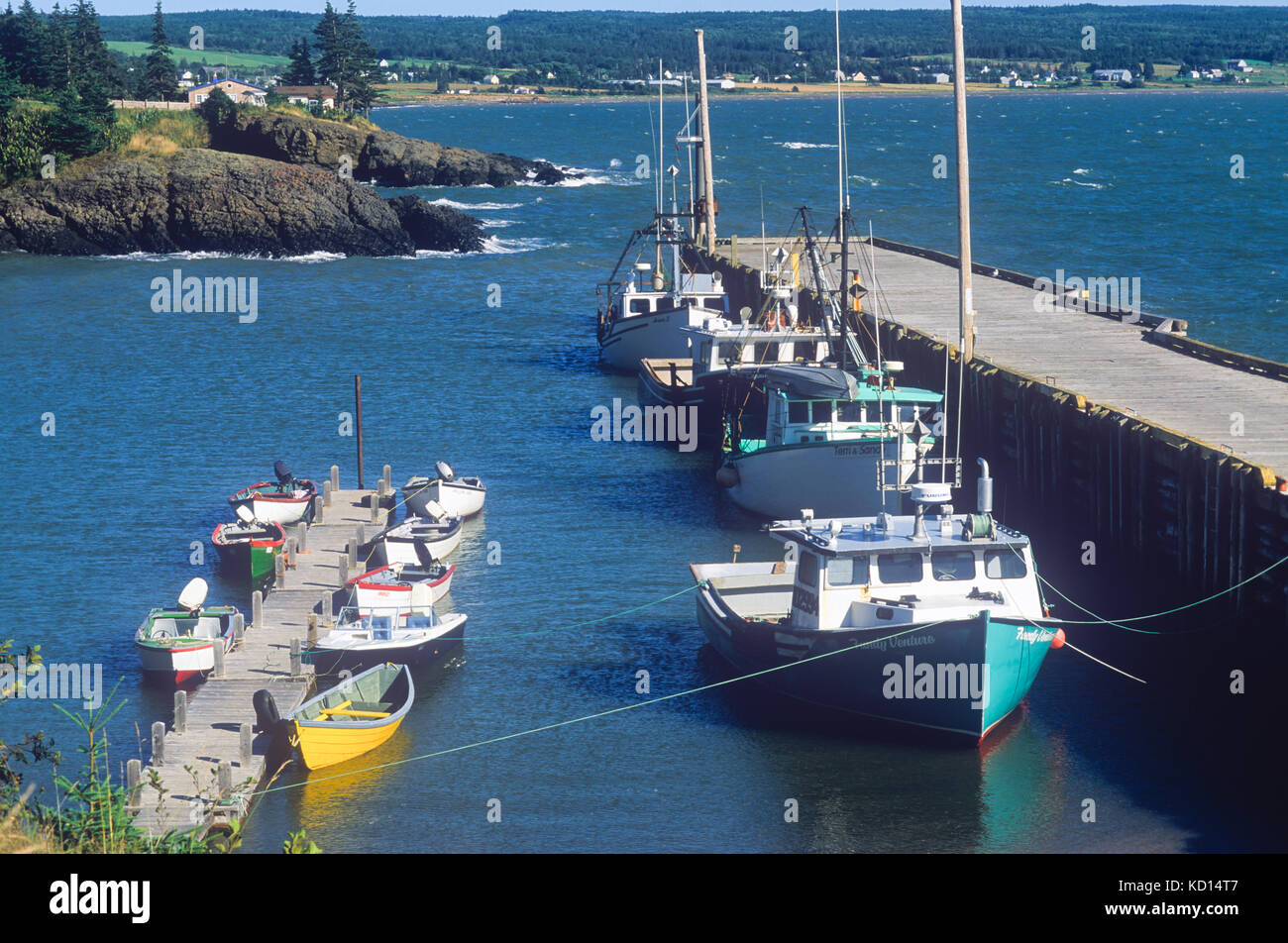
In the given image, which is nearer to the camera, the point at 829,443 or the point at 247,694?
the point at 247,694

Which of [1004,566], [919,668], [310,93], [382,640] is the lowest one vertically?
[382,640]

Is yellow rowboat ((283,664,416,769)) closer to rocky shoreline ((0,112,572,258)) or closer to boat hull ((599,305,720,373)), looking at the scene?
boat hull ((599,305,720,373))

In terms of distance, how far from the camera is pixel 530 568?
33.8 metres

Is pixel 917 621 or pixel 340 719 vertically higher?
pixel 917 621

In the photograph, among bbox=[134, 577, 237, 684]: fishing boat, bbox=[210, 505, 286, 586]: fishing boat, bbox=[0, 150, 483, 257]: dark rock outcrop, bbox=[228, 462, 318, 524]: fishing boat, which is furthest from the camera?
bbox=[0, 150, 483, 257]: dark rock outcrop

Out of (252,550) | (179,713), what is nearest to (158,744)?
(179,713)

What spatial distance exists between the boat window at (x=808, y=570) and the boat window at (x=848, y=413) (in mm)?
10815

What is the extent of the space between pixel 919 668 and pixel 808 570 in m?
2.42

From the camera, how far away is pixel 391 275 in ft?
268

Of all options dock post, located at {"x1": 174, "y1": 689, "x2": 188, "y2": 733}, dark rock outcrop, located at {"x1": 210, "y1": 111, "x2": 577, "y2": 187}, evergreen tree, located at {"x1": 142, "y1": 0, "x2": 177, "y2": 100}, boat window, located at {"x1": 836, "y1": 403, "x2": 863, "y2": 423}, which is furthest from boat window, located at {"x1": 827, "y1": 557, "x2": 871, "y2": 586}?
evergreen tree, located at {"x1": 142, "y1": 0, "x2": 177, "y2": 100}

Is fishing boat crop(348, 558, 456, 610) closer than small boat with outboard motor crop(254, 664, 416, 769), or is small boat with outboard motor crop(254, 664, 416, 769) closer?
small boat with outboard motor crop(254, 664, 416, 769)

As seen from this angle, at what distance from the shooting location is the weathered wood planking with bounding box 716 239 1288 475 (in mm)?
28656

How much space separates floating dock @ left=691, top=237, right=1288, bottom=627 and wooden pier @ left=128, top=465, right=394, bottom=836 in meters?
13.8

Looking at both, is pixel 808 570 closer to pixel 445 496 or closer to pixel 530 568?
pixel 530 568
